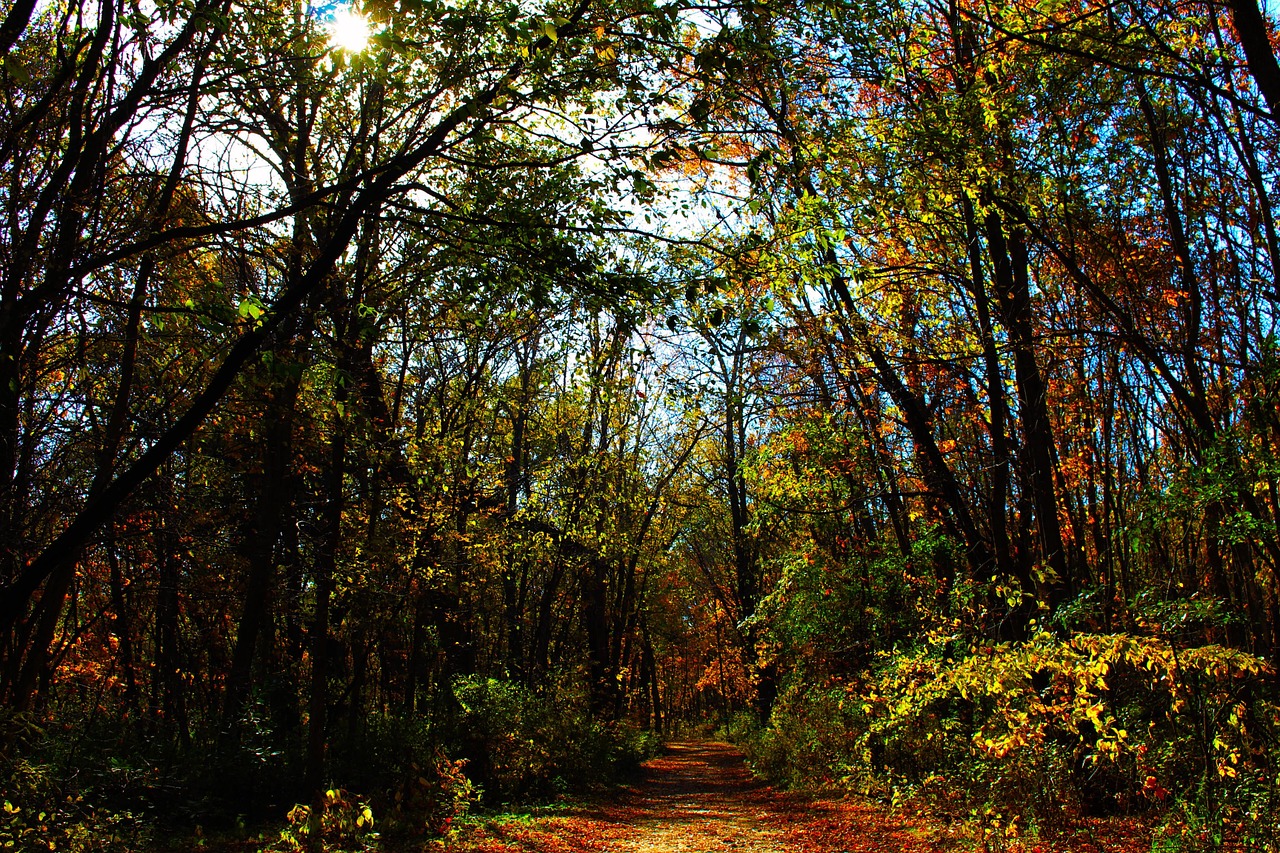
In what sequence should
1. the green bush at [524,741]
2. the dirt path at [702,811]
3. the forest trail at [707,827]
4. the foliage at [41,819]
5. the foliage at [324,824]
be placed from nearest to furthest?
the foliage at [41,819] < the foliage at [324,824] < the forest trail at [707,827] < the dirt path at [702,811] < the green bush at [524,741]

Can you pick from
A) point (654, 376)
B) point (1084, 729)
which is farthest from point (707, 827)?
point (654, 376)

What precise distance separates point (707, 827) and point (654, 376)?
26.1 ft

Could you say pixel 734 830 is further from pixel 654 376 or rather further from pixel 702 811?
pixel 654 376

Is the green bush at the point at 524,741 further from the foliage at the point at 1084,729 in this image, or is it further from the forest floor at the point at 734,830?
the foliage at the point at 1084,729

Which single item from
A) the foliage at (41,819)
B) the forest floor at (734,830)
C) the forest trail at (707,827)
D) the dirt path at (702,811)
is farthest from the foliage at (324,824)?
the dirt path at (702,811)

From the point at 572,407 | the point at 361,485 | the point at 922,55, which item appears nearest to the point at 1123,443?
the point at 922,55

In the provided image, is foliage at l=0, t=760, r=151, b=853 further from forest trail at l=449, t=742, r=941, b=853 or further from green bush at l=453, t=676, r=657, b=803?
green bush at l=453, t=676, r=657, b=803

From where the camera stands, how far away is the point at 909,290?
33.9 ft

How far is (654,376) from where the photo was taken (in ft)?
23.3

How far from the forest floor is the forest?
1.40 feet

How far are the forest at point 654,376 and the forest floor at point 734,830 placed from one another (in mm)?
426

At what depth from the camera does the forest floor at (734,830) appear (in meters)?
8.84

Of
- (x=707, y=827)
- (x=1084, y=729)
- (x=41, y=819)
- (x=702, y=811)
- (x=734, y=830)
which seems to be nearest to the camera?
(x=41, y=819)

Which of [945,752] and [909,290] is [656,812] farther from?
[909,290]
